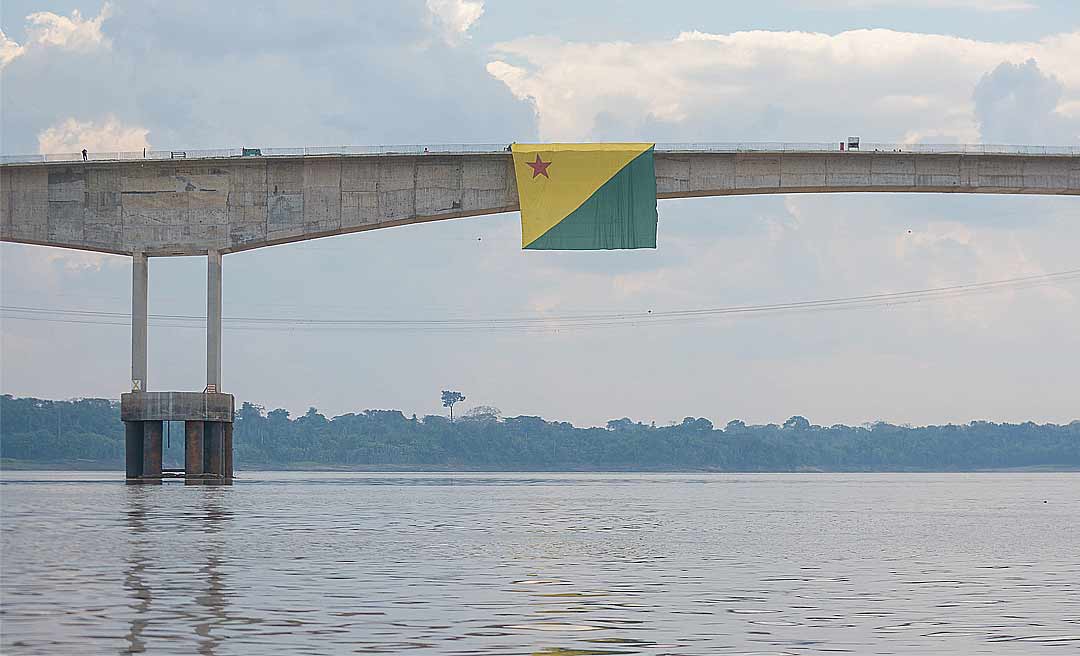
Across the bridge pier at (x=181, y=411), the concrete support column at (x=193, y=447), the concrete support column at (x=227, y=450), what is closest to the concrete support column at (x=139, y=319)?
the bridge pier at (x=181, y=411)

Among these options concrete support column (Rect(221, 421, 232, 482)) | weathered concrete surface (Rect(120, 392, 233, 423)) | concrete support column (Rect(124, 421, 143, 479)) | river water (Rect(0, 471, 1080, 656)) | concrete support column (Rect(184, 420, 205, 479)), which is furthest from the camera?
concrete support column (Rect(221, 421, 232, 482))

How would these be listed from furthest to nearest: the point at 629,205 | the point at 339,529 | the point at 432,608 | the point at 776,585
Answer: the point at 629,205 → the point at 339,529 → the point at 776,585 → the point at 432,608

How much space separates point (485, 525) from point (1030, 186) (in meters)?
39.4

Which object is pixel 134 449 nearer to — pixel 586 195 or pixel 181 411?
pixel 181 411

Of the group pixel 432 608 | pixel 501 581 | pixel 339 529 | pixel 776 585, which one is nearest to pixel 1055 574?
pixel 776 585

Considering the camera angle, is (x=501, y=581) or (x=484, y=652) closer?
(x=484, y=652)

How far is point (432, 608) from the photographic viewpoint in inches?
685

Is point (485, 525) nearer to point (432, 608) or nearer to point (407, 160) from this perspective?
point (432, 608)

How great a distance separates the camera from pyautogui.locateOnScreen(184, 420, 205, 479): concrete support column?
229 feet

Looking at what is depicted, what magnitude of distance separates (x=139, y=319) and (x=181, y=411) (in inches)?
182

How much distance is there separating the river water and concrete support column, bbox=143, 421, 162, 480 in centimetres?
3117

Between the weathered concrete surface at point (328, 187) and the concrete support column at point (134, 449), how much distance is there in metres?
7.84

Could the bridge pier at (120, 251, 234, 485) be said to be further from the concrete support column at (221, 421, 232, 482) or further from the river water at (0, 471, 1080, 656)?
the river water at (0, 471, 1080, 656)

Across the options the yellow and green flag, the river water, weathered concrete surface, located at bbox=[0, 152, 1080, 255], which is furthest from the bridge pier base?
the river water
